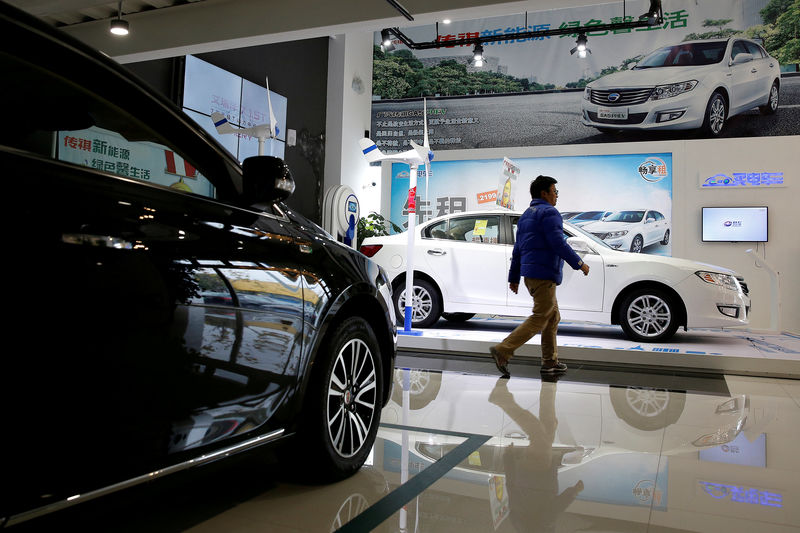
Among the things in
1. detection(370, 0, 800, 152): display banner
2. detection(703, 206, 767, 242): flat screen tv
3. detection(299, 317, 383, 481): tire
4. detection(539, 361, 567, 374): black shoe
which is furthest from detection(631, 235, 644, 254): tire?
detection(299, 317, 383, 481): tire

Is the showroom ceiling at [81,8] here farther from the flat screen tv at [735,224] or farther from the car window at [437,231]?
the flat screen tv at [735,224]

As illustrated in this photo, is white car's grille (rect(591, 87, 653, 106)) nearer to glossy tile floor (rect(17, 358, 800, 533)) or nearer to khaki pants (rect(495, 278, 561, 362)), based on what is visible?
khaki pants (rect(495, 278, 561, 362))

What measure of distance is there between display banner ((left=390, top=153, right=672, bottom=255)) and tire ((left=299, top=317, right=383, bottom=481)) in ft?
27.0

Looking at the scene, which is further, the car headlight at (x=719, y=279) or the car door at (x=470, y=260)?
the car door at (x=470, y=260)

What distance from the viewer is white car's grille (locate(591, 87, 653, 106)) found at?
1110 cm

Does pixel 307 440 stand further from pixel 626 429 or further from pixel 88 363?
pixel 626 429

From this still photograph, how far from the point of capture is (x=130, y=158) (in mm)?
1545

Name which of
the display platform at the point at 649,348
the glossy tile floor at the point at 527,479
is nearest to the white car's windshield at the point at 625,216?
the display platform at the point at 649,348

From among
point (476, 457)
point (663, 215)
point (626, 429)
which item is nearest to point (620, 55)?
point (663, 215)

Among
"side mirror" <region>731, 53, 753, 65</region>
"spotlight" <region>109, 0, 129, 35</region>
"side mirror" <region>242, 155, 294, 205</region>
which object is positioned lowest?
"side mirror" <region>242, 155, 294, 205</region>

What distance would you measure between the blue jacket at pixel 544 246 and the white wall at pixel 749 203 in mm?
6762

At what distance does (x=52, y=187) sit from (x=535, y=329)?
→ 3.97 m

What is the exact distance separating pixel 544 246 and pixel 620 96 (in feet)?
25.2

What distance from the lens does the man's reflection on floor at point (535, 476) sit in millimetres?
2039
